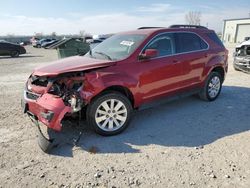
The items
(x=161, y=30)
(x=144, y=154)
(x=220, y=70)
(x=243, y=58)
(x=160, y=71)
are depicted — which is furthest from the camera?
(x=243, y=58)

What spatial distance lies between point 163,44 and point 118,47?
0.94 metres

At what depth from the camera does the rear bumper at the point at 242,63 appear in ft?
30.3

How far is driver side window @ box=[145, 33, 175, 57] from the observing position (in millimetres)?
4787

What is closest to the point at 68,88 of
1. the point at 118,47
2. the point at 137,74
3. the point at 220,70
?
the point at 137,74

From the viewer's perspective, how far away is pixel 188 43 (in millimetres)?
5445

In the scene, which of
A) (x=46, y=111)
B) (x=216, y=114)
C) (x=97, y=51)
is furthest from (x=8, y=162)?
(x=216, y=114)

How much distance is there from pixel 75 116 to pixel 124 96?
92 centimetres

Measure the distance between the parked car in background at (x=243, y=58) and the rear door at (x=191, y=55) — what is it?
436 centimetres

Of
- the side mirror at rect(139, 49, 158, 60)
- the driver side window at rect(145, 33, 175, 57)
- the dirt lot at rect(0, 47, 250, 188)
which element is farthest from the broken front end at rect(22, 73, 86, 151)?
the driver side window at rect(145, 33, 175, 57)

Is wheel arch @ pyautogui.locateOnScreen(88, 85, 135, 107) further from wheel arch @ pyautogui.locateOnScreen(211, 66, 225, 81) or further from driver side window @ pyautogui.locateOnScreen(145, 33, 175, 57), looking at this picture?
wheel arch @ pyautogui.locateOnScreen(211, 66, 225, 81)

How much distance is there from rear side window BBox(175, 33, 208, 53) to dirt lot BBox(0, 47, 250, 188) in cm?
141

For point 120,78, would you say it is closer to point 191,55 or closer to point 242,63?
point 191,55

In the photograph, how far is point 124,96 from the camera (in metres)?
4.29

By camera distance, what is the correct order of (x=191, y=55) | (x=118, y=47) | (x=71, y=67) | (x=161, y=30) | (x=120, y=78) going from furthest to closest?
(x=191, y=55)
(x=161, y=30)
(x=118, y=47)
(x=120, y=78)
(x=71, y=67)
